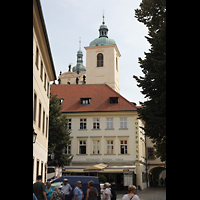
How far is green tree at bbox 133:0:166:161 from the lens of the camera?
51.0 feet

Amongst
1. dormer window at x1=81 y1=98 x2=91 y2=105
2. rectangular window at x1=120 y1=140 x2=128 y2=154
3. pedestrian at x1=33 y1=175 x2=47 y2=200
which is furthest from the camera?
dormer window at x1=81 y1=98 x2=91 y2=105

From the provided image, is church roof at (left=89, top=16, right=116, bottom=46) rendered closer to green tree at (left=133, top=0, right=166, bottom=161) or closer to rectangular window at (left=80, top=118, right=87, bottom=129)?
rectangular window at (left=80, top=118, right=87, bottom=129)

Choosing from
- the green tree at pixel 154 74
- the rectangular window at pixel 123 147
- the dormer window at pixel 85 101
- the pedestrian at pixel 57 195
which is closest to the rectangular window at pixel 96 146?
the rectangular window at pixel 123 147

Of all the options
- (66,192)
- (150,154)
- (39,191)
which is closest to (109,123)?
(150,154)

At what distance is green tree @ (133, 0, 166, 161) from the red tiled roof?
29149mm

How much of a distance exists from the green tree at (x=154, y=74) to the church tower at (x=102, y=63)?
5413 centimetres

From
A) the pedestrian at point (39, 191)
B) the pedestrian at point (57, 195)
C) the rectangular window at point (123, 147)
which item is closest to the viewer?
the pedestrian at point (39, 191)

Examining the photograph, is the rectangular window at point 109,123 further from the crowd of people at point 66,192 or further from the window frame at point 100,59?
the crowd of people at point 66,192

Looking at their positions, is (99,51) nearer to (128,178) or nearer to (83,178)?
(128,178)

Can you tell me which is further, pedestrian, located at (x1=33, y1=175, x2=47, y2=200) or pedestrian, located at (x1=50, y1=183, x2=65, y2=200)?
pedestrian, located at (x1=50, y1=183, x2=65, y2=200)

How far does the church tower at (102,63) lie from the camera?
237ft

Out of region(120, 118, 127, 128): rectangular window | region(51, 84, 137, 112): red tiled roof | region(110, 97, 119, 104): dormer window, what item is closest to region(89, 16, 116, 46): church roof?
region(51, 84, 137, 112): red tiled roof
